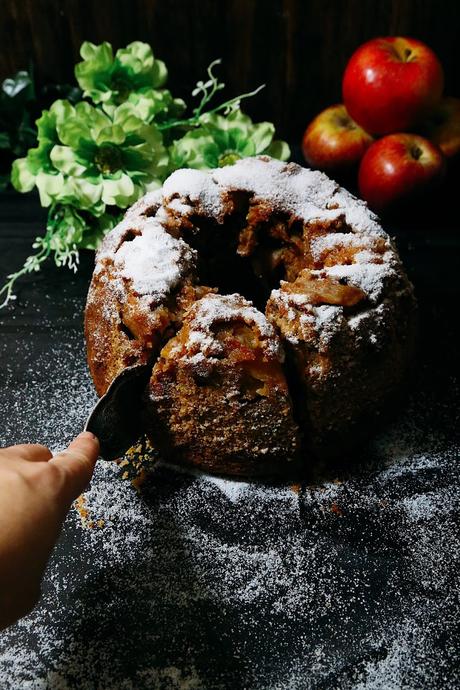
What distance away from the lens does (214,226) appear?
163cm

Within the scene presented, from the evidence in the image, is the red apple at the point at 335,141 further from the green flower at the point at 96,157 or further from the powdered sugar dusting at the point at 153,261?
the powdered sugar dusting at the point at 153,261

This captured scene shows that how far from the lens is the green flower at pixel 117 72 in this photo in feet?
6.62

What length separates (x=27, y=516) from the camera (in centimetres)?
99

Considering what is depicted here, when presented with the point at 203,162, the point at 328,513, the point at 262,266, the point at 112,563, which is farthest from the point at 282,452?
the point at 203,162

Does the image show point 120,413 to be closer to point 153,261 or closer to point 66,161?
point 153,261

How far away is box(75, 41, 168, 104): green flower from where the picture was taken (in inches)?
79.4

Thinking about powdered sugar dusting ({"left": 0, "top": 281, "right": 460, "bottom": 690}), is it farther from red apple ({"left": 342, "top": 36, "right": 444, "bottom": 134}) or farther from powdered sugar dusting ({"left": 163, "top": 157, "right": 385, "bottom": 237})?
red apple ({"left": 342, "top": 36, "right": 444, "bottom": 134})

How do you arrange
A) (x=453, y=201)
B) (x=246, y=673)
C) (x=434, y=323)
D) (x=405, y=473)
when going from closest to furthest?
(x=246, y=673) → (x=405, y=473) → (x=434, y=323) → (x=453, y=201)

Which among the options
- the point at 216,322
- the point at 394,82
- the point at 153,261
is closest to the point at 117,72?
the point at 394,82

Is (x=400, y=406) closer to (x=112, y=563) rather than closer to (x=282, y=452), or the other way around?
(x=282, y=452)

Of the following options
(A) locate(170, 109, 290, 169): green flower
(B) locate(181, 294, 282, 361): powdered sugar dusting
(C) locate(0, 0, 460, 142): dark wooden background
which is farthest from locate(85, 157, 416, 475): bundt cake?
(C) locate(0, 0, 460, 142): dark wooden background

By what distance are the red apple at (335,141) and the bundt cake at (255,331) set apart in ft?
2.16

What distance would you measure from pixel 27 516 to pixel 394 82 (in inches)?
62.9

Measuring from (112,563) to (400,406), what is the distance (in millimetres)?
651
